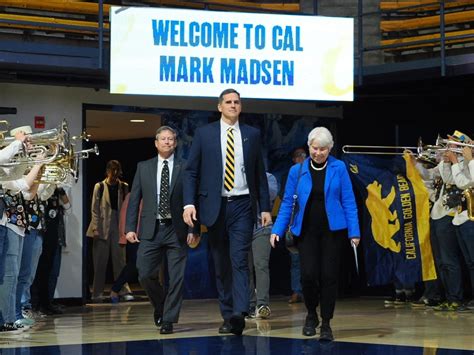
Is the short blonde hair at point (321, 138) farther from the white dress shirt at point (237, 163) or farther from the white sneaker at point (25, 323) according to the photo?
the white sneaker at point (25, 323)

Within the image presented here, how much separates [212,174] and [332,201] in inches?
47.6

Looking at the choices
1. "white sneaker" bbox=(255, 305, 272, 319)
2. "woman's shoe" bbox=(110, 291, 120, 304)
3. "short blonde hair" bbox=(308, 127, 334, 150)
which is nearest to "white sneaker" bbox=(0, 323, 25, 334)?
"white sneaker" bbox=(255, 305, 272, 319)

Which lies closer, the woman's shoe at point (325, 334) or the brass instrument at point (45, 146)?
the woman's shoe at point (325, 334)

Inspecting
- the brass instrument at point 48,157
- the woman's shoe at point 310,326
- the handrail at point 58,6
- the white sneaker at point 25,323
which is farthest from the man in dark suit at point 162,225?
the handrail at point 58,6

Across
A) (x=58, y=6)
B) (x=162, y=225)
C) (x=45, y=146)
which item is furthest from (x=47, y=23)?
(x=162, y=225)

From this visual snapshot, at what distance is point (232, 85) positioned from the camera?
14836 millimetres

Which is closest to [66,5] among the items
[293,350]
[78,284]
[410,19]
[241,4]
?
[241,4]

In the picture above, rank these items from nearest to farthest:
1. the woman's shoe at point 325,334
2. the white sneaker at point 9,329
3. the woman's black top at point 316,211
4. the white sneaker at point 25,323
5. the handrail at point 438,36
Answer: the woman's shoe at point 325,334
the woman's black top at point 316,211
the white sneaker at point 9,329
the white sneaker at point 25,323
the handrail at point 438,36

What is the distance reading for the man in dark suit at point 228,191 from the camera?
34.8ft

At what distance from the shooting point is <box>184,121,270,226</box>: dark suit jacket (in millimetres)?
10664

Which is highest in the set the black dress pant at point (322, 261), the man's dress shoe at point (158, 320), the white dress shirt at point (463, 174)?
the white dress shirt at point (463, 174)

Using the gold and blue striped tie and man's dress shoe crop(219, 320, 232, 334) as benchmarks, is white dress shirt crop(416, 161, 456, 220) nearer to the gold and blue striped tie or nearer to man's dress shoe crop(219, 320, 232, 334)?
the gold and blue striped tie

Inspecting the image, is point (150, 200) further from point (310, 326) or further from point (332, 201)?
point (310, 326)

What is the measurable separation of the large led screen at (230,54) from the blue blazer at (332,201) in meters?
4.33
